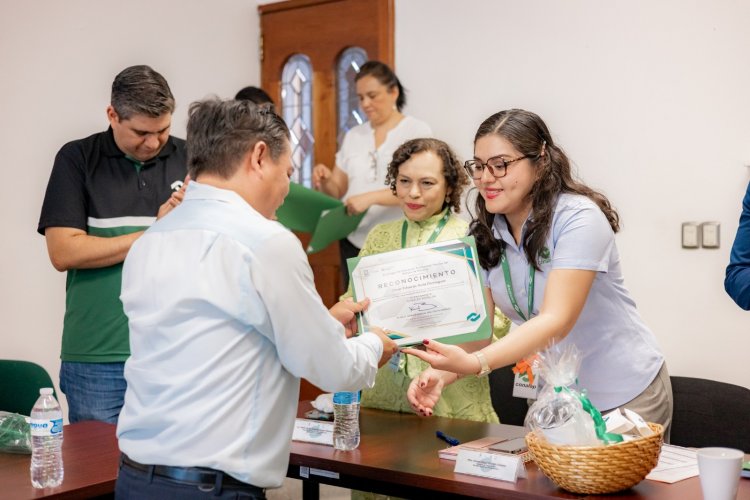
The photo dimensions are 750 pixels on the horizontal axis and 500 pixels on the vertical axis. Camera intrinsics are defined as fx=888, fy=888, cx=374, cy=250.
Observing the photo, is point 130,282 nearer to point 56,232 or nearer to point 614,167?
point 56,232

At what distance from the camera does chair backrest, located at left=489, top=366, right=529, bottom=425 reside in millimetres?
3617

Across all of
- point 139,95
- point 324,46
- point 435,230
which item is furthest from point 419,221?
point 324,46

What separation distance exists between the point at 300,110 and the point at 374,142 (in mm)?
1176

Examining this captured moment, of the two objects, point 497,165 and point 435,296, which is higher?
point 497,165

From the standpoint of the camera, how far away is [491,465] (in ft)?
6.72

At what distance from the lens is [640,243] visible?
4.50 meters

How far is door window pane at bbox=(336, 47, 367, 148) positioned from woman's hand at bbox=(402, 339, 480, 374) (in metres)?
3.32

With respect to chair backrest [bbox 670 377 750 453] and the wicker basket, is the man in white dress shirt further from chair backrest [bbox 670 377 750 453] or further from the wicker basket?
chair backrest [bbox 670 377 750 453]

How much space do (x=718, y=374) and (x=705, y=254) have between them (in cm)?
58

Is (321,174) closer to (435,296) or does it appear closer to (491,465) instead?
(435,296)

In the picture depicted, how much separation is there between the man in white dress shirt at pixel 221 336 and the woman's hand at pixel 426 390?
687mm

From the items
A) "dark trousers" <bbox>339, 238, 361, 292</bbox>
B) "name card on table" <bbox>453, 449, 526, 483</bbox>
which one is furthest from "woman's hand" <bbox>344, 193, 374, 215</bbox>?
"name card on table" <bbox>453, 449, 526, 483</bbox>

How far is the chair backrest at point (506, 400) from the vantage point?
3.62 m

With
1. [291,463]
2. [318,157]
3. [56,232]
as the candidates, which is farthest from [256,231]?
[318,157]
